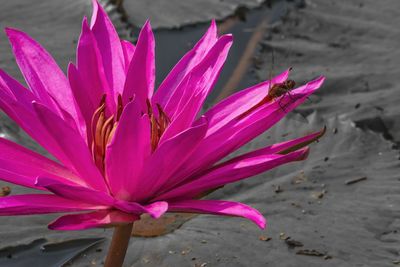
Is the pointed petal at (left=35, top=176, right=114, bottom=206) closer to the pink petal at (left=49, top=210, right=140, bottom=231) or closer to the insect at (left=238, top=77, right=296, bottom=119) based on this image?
the pink petal at (left=49, top=210, right=140, bottom=231)

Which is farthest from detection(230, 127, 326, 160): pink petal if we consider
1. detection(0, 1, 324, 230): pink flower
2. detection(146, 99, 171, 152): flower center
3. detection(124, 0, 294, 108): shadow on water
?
detection(124, 0, 294, 108): shadow on water

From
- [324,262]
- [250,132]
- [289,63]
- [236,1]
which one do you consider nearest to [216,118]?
[250,132]

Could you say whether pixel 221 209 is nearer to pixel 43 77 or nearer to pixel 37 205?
pixel 37 205

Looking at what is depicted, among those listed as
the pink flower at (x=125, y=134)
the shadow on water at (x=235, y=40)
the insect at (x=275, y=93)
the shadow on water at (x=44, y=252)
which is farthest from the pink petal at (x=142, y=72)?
the shadow on water at (x=235, y=40)

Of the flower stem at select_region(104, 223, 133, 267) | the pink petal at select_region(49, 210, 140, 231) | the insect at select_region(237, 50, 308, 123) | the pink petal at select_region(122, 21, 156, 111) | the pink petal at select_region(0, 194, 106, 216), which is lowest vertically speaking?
the flower stem at select_region(104, 223, 133, 267)

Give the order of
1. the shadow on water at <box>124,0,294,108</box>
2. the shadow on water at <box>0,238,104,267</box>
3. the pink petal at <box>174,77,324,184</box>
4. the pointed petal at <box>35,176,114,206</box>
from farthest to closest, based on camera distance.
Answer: the shadow on water at <box>124,0,294,108</box>, the shadow on water at <box>0,238,104,267</box>, the pink petal at <box>174,77,324,184</box>, the pointed petal at <box>35,176,114,206</box>

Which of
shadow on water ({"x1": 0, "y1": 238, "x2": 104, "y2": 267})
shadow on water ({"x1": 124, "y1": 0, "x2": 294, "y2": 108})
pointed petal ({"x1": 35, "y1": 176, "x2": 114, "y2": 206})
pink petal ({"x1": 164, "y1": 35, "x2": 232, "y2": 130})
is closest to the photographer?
pointed petal ({"x1": 35, "y1": 176, "x2": 114, "y2": 206})
